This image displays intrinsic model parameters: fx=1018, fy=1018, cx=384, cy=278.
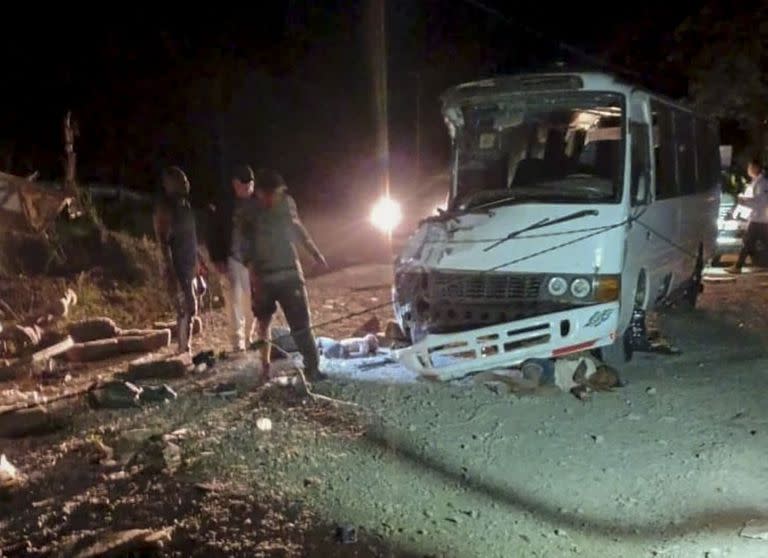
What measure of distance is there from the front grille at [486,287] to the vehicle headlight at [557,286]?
79mm

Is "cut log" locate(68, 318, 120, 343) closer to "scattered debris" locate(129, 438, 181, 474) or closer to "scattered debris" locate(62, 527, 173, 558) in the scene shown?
"scattered debris" locate(129, 438, 181, 474)

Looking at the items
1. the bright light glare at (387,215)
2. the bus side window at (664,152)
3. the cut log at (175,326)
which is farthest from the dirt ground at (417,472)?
the bright light glare at (387,215)

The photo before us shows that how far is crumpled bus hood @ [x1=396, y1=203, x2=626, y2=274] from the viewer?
831cm

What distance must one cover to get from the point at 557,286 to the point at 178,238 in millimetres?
3542

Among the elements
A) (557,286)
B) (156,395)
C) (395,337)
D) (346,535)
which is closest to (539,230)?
(557,286)

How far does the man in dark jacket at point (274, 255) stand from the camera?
8281 millimetres

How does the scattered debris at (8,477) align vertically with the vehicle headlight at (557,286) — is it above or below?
below

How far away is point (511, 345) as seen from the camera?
8.14 meters

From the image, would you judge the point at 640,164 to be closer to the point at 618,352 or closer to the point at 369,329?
the point at 618,352

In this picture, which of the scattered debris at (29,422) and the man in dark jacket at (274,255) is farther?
the man in dark jacket at (274,255)

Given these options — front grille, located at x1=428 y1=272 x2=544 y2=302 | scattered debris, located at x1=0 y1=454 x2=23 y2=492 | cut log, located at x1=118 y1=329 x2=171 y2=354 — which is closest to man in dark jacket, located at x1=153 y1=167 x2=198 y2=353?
cut log, located at x1=118 y1=329 x2=171 y2=354

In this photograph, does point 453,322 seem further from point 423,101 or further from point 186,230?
point 423,101

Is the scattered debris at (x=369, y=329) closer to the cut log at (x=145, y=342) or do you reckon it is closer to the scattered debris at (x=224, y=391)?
the cut log at (x=145, y=342)

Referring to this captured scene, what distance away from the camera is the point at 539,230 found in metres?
8.45
